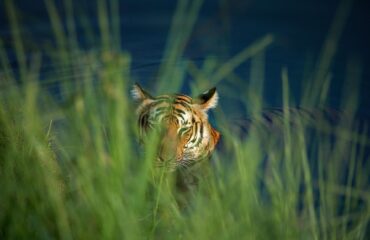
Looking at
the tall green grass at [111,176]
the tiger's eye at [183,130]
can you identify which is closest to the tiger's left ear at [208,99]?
the tiger's eye at [183,130]

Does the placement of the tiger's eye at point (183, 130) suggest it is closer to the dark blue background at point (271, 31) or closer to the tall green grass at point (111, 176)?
the dark blue background at point (271, 31)

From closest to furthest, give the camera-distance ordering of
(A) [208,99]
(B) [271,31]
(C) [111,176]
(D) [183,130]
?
(C) [111,176]
(A) [208,99]
(D) [183,130]
(B) [271,31]

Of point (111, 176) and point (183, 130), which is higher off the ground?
point (183, 130)

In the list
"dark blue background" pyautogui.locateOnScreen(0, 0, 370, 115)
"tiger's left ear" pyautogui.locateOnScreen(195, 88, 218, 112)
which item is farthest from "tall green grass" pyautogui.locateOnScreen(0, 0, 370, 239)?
"dark blue background" pyautogui.locateOnScreen(0, 0, 370, 115)

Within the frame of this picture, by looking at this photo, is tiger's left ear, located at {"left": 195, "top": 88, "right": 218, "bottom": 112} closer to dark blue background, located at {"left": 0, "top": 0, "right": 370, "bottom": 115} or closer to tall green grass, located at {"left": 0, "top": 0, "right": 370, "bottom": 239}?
dark blue background, located at {"left": 0, "top": 0, "right": 370, "bottom": 115}

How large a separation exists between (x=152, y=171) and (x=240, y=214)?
0.12 meters

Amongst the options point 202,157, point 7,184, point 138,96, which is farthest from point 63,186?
point 202,157

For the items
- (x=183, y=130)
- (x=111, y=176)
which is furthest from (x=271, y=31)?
(x=111, y=176)

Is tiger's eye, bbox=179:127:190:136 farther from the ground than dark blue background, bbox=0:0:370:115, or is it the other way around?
dark blue background, bbox=0:0:370:115

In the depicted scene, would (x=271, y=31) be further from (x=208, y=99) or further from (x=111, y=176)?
(x=111, y=176)

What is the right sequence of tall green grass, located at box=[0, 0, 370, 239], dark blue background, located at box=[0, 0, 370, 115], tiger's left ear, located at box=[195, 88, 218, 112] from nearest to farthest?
tall green grass, located at box=[0, 0, 370, 239]
tiger's left ear, located at box=[195, 88, 218, 112]
dark blue background, located at box=[0, 0, 370, 115]

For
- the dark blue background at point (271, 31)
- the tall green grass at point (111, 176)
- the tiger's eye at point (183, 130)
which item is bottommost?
the tall green grass at point (111, 176)

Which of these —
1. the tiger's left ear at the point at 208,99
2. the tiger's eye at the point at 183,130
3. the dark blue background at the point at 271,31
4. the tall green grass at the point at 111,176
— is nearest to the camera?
the tall green grass at the point at 111,176

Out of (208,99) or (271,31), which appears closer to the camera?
(208,99)
